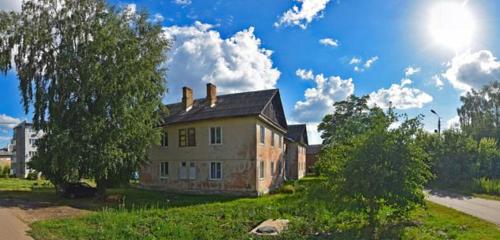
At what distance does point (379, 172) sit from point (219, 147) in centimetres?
1744

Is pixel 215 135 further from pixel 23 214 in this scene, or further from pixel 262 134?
pixel 23 214

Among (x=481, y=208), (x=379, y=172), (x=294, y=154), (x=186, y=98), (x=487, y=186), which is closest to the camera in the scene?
(x=379, y=172)

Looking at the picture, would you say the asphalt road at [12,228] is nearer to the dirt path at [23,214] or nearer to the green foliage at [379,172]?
the dirt path at [23,214]

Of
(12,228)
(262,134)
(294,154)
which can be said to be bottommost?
(12,228)

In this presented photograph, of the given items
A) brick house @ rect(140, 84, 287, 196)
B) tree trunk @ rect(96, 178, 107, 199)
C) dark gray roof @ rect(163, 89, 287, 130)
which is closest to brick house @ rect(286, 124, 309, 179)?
brick house @ rect(140, 84, 287, 196)

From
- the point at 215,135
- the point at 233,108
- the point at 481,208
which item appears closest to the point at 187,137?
the point at 215,135

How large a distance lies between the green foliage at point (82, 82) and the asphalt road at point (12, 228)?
7308 mm

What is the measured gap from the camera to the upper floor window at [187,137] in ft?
99.2

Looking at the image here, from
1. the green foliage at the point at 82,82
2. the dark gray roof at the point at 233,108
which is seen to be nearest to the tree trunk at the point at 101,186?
the green foliage at the point at 82,82

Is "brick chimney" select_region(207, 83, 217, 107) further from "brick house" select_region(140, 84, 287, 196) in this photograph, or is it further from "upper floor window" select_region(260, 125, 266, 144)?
"upper floor window" select_region(260, 125, 266, 144)

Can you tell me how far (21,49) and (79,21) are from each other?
4459 mm

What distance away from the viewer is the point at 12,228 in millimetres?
14547

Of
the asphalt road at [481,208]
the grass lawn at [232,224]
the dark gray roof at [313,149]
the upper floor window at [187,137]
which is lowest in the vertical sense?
the asphalt road at [481,208]

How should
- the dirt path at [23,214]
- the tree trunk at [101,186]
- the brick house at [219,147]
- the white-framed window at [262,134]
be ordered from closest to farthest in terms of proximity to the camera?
the dirt path at [23,214] → the brick house at [219,147] → the tree trunk at [101,186] → the white-framed window at [262,134]
